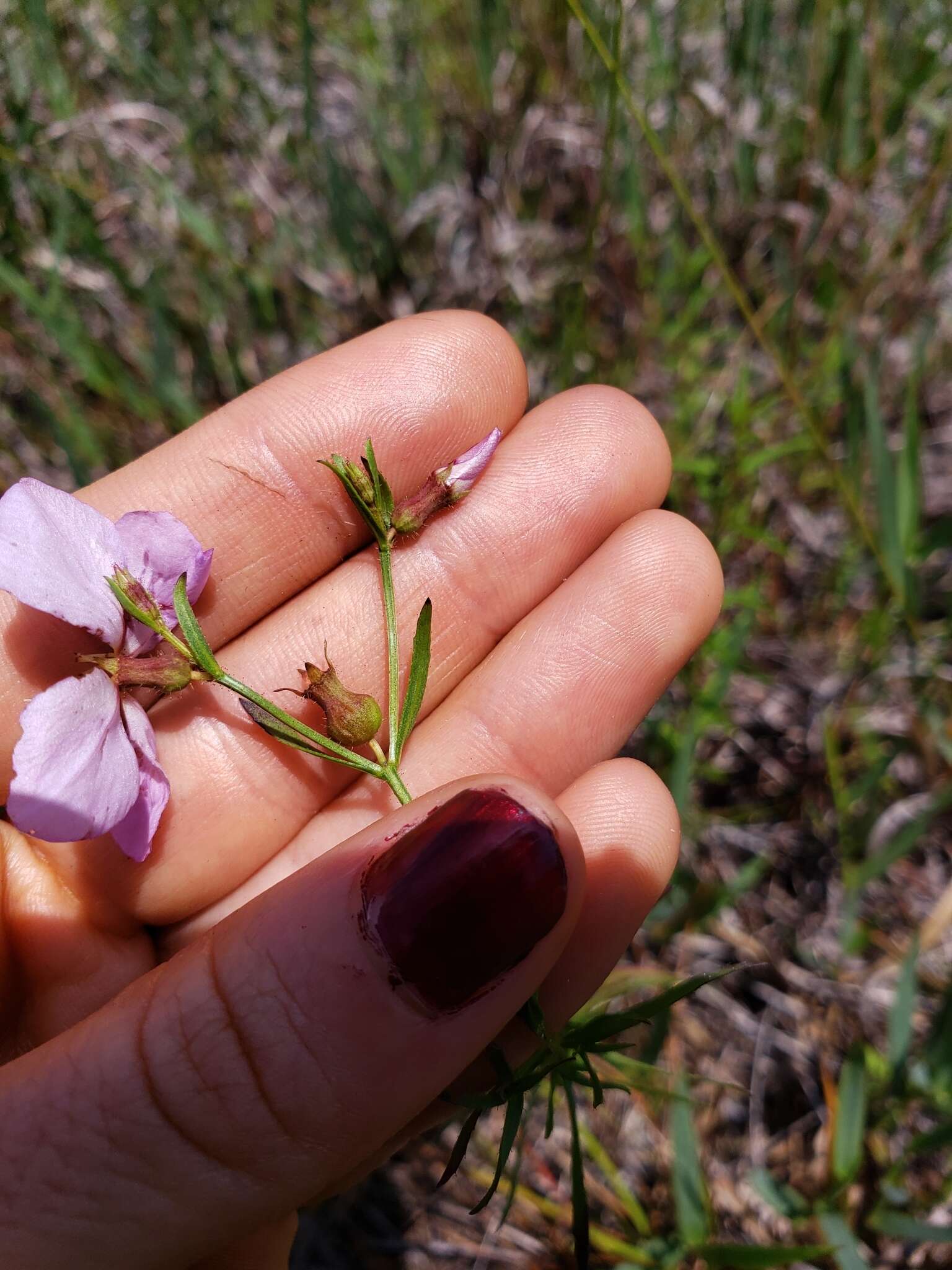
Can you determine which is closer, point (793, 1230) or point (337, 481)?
point (337, 481)

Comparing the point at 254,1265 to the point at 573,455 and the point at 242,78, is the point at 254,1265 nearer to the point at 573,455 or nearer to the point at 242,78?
the point at 573,455

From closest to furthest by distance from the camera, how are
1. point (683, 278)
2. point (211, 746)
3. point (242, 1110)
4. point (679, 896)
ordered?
1. point (242, 1110)
2. point (211, 746)
3. point (679, 896)
4. point (683, 278)

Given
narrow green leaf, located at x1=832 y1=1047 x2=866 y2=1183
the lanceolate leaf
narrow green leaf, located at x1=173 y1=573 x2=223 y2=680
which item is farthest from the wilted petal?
narrow green leaf, located at x1=832 y1=1047 x2=866 y2=1183

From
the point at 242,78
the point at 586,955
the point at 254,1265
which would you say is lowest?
the point at 254,1265

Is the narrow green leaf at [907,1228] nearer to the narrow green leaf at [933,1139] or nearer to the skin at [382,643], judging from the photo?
the narrow green leaf at [933,1139]

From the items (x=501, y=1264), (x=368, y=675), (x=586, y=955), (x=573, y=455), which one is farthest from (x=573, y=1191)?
(x=573, y=455)

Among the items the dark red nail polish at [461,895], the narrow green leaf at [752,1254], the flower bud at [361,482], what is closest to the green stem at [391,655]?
the flower bud at [361,482]
